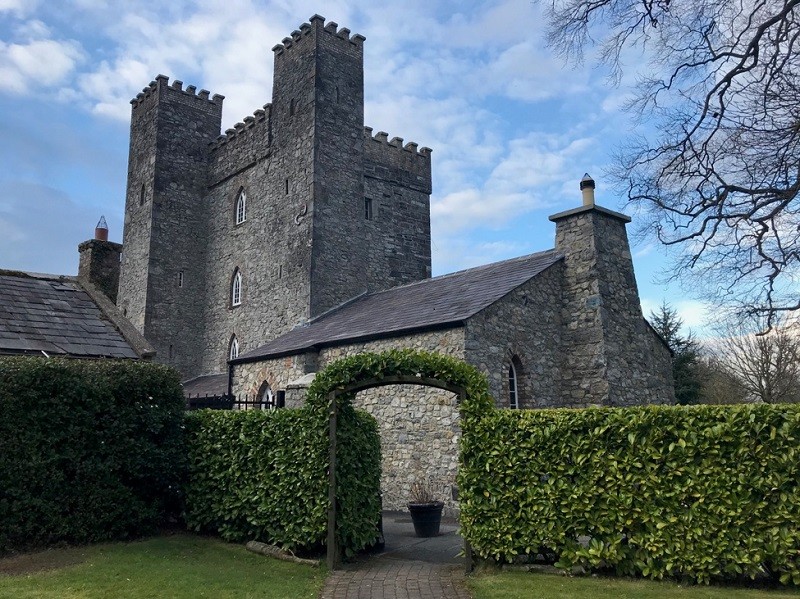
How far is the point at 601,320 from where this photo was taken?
16328mm

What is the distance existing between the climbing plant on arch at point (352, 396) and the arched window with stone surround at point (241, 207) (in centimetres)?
1921

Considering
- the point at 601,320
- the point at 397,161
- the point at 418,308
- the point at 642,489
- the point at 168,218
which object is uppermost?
the point at 397,161

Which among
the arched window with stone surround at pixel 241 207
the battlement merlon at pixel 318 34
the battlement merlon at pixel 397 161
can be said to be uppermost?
the battlement merlon at pixel 318 34

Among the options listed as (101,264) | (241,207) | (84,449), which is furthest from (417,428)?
(101,264)

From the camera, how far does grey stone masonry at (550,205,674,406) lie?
53.5 ft

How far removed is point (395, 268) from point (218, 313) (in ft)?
26.9

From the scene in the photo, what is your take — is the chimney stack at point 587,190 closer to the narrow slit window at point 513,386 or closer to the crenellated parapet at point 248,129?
the narrow slit window at point 513,386

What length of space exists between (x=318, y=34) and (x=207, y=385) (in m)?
14.4

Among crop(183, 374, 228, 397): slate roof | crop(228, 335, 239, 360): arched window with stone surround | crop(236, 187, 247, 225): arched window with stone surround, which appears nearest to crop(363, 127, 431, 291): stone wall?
crop(236, 187, 247, 225): arched window with stone surround

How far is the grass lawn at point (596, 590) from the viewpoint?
23.6 feet

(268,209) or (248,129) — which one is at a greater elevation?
(248,129)

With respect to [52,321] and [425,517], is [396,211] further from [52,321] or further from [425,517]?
[425,517]

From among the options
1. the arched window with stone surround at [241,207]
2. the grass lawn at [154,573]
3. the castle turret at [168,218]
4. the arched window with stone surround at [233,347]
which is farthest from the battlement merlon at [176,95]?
the grass lawn at [154,573]

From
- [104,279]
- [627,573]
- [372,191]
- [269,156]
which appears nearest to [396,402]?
[627,573]
